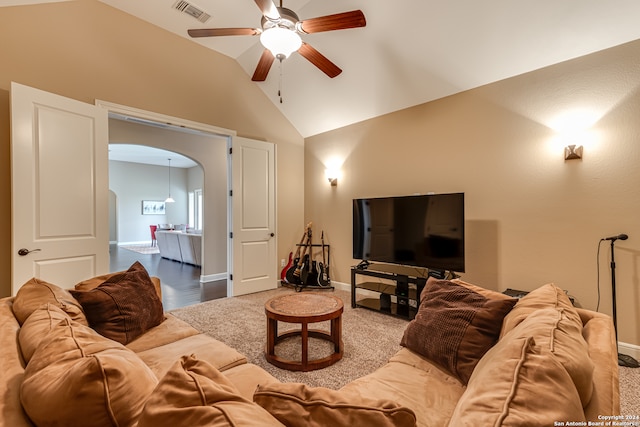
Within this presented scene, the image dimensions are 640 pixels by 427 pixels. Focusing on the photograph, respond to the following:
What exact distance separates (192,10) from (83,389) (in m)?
3.90

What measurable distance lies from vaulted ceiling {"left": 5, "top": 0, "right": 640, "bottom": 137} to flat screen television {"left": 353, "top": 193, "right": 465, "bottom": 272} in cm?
136

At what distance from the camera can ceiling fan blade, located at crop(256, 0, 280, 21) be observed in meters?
2.00

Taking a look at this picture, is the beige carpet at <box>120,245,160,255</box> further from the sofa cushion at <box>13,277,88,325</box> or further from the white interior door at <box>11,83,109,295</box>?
the sofa cushion at <box>13,277,88,325</box>

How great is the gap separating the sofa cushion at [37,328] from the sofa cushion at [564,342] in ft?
5.36

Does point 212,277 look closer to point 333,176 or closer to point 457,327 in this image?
point 333,176

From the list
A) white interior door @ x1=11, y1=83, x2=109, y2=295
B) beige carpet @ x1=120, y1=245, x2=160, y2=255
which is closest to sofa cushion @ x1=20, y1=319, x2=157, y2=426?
white interior door @ x1=11, y1=83, x2=109, y2=295

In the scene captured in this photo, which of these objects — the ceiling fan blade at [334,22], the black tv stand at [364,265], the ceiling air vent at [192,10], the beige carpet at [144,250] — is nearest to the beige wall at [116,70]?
the ceiling air vent at [192,10]

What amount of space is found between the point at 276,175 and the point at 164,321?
10.4 ft

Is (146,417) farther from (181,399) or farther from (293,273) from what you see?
(293,273)

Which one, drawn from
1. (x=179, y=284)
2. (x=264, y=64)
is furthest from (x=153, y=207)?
(x=264, y=64)

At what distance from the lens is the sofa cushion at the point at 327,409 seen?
2.24ft

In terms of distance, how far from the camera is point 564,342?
3.02 feet

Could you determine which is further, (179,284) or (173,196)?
(173,196)

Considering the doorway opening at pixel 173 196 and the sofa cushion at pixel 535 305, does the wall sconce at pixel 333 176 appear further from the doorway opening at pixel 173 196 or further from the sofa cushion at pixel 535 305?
the sofa cushion at pixel 535 305
